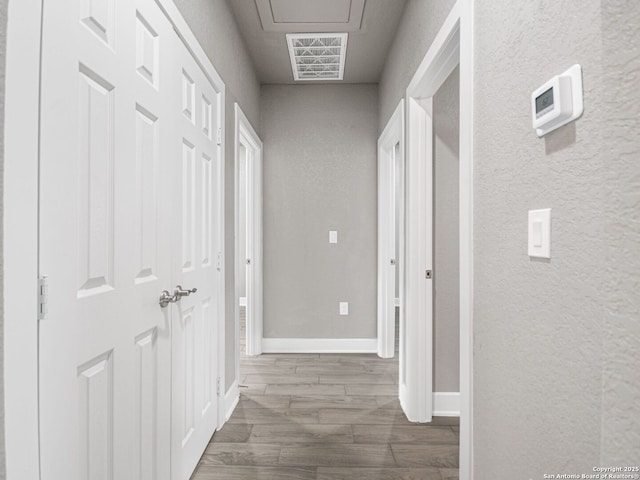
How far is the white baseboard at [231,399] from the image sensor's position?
231 cm

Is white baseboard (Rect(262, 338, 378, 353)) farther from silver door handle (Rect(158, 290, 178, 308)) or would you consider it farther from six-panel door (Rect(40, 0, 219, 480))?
silver door handle (Rect(158, 290, 178, 308))

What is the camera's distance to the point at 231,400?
2436 millimetres

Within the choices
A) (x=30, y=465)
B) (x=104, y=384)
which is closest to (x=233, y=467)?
(x=104, y=384)

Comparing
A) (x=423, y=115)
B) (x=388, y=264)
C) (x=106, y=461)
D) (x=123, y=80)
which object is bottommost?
(x=106, y=461)

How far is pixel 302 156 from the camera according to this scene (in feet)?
12.1

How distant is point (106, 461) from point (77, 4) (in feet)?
3.92

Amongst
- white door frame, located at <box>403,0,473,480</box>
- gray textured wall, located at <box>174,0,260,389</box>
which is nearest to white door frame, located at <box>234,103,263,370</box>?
gray textured wall, located at <box>174,0,260,389</box>

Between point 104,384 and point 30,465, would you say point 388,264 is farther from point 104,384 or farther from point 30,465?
point 30,465

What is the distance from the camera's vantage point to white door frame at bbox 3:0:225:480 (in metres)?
0.72

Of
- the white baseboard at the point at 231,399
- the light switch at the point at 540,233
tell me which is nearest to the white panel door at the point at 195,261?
the white baseboard at the point at 231,399

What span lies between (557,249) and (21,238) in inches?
44.7

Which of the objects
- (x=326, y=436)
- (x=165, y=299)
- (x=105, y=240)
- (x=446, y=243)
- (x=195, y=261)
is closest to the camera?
(x=105, y=240)

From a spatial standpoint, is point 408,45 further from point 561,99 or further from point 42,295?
point 42,295

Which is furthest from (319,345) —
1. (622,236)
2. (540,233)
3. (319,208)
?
(622,236)
